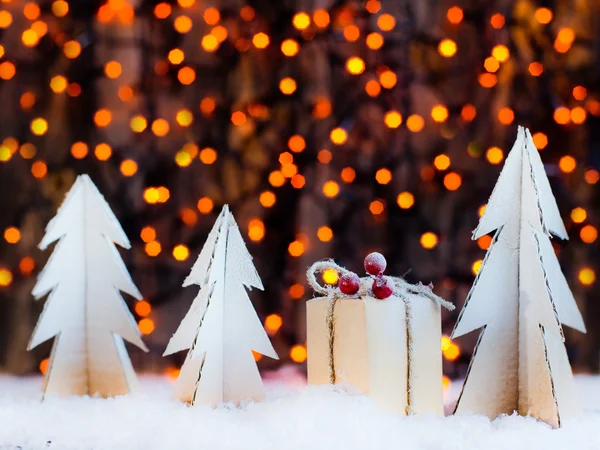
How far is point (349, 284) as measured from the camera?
3.71ft

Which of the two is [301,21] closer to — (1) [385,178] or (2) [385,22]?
(2) [385,22]

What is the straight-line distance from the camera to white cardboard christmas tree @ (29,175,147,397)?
132 cm

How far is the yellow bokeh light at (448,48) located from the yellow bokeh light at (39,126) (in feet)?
3.46

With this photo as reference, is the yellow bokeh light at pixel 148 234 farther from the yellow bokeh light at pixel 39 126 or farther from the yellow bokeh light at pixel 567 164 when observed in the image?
the yellow bokeh light at pixel 567 164

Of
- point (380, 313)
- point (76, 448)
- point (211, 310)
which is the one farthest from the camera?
point (211, 310)

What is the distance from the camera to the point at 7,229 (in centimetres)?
161

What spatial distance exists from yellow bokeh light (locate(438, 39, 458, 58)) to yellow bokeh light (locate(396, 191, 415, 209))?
0.38 metres

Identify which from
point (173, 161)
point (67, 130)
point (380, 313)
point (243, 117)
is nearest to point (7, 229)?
point (67, 130)

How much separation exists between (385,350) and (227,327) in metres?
0.33

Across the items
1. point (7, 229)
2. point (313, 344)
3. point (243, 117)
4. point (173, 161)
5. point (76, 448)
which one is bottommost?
point (76, 448)

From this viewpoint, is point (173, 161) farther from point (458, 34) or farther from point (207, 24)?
point (458, 34)

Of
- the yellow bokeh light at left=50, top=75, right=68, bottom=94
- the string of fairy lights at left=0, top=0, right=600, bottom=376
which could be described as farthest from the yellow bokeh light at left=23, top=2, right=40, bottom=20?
the yellow bokeh light at left=50, top=75, right=68, bottom=94

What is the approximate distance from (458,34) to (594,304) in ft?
2.55

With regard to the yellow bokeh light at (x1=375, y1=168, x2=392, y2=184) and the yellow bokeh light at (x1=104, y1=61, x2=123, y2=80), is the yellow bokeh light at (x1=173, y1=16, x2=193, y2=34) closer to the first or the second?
the yellow bokeh light at (x1=104, y1=61, x2=123, y2=80)
